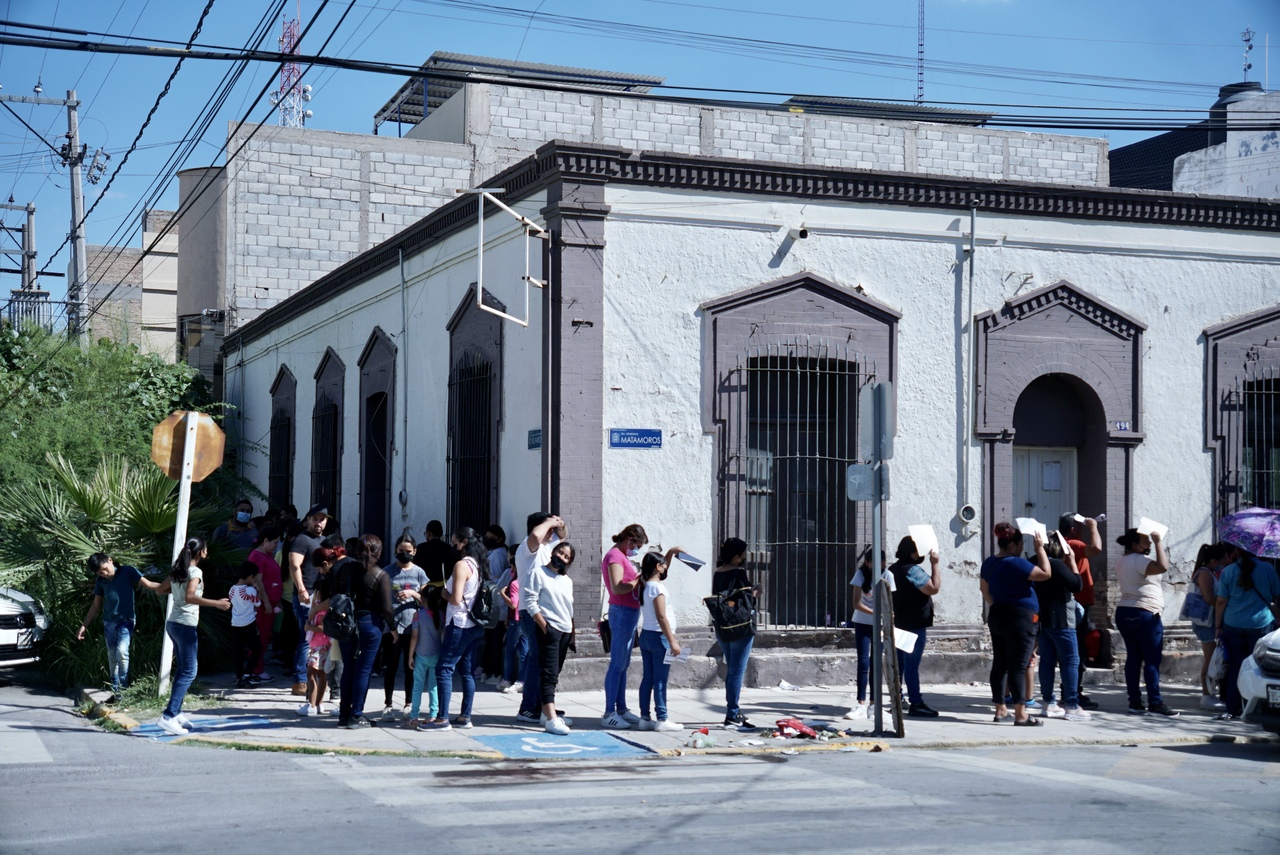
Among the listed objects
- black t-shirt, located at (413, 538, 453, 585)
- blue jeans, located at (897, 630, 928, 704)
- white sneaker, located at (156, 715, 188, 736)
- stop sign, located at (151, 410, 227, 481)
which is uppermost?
stop sign, located at (151, 410, 227, 481)

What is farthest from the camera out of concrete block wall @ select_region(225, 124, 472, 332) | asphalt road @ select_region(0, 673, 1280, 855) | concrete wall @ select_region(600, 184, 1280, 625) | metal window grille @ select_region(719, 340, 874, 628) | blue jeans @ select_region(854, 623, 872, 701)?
concrete block wall @ select_region(225, 124, 472, 332)

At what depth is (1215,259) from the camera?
16031mm

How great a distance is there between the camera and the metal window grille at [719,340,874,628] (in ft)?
47.2

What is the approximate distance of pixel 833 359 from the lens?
14633 millimetres

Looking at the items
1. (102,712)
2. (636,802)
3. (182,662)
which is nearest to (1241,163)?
(182,662)

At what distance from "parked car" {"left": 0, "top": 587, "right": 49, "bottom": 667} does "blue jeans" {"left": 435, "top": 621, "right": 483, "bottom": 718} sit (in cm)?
488

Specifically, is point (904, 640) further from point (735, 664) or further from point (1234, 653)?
point (1234, 653)

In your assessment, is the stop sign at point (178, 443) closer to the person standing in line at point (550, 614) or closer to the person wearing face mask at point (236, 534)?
the person wearing face mask at point (236, 534)

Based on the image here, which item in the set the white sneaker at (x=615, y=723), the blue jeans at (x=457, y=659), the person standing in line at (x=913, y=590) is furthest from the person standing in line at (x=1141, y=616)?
the blue jeans at (x=457, y=659)

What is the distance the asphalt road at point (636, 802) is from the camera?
7027 millimetres

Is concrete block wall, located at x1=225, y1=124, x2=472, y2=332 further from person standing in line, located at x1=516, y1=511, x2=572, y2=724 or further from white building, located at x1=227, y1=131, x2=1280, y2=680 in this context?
person standing in line, located at x1=516, y1=511, x2=572, y2=724

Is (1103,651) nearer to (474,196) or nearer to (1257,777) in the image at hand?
(1257,777)

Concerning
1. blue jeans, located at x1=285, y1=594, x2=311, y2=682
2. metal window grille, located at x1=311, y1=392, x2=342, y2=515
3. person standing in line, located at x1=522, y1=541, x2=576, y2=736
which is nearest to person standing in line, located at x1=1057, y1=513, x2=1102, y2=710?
person standing in line, located at x1=522, y1=541, x2=576, y2=736

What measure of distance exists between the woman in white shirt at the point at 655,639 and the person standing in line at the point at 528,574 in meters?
0.80
